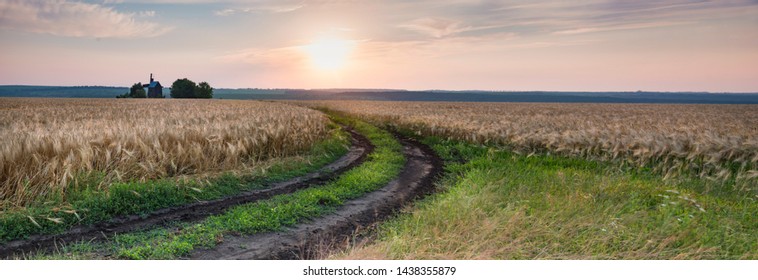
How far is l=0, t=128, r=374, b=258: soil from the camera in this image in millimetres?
5617

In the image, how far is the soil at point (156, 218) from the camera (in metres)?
5.62

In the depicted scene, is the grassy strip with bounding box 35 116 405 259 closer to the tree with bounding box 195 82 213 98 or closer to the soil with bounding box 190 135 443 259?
the soil with bounding box 190 135 443 259

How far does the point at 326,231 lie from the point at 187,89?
74.4 m

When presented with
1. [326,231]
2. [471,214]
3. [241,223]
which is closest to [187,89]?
[241,223]

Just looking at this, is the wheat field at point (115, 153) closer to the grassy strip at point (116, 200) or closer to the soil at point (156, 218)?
the grassy strip at point (116, 200)

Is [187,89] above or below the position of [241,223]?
above

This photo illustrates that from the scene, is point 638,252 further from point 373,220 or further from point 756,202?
point 756,202

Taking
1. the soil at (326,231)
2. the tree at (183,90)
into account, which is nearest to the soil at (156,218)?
the soil at (326,231)

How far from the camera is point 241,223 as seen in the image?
6.54 metres

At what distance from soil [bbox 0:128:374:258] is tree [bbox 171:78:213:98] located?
228 ft

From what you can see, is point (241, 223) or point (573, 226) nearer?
point (573, 226)

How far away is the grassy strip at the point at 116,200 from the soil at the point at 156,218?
0.62 feet

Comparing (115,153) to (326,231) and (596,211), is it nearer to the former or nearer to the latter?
(326,231)

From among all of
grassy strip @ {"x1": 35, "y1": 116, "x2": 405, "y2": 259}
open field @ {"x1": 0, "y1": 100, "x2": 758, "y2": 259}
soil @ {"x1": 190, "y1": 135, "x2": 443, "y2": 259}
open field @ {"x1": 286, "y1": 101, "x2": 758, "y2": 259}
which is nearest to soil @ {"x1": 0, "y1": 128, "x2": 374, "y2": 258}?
open field @ {"x1": 0, "y1": 100, "x2": 758, "y2": 259}
